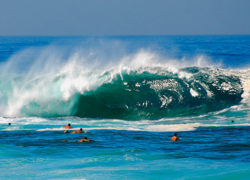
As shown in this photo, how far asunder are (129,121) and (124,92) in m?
4.25

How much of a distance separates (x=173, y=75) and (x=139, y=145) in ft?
37.3

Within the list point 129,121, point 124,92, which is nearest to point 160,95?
point 124,92

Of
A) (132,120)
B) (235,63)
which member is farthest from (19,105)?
(235,63)

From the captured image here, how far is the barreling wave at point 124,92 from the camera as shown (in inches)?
835

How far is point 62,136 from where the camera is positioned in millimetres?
14781

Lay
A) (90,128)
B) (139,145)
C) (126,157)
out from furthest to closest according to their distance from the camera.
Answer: (90,128)
(139,145)
(126,157)

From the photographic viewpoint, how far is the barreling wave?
69.6 feet

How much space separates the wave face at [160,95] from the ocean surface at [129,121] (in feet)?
0.17

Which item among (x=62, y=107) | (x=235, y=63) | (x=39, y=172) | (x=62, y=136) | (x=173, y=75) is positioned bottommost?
(x=39, y=172)

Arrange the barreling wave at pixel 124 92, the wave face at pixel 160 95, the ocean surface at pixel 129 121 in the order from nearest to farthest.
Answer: the ocean surface at pixel 129 121 < the wave face at pixel 160 95 < the barreling wave at pixel 124 92

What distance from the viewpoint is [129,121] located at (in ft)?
62.2

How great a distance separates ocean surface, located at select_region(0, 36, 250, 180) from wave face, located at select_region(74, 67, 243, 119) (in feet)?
0.17

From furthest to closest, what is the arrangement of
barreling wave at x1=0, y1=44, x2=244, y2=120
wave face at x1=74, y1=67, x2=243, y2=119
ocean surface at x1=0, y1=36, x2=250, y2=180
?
barreling wave at x1=0, y1=44, x2=244, y2=120
wave face at x1=74, y1=67, x2=243, y2=119
ocean surface at x1=0, y1=36, x2=250, y2=180

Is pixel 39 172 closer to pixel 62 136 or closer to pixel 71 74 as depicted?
pixel 62 136
